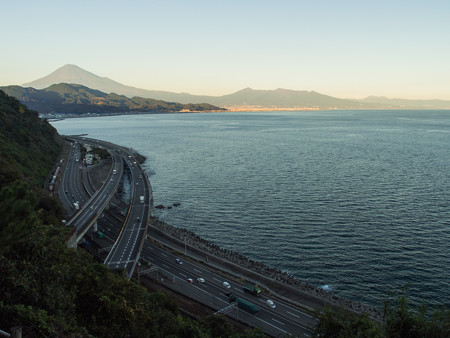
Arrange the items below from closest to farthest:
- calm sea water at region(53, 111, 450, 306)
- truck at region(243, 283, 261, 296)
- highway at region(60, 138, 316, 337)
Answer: highway at region(60, 138, 316, 337) → truck at region(243, 283, 261, 296) → calm sea water at region(53, 111, 450, 306)

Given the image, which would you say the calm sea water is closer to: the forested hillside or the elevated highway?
the elevated highway

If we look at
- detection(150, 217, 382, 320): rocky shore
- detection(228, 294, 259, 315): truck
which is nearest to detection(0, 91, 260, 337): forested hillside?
detection(228, 294, 259, 315): truck

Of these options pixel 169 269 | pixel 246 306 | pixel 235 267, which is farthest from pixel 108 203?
pixel 246 306

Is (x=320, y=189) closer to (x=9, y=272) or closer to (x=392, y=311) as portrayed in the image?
(x=392, y=311)

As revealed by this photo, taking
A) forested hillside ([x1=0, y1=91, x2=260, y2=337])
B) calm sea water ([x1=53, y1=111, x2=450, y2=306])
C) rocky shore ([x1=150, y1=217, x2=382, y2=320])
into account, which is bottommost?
rocky shore ([x1=150, y1=217, x2=382, y2=320])

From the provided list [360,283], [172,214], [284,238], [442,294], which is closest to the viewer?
[442,294]

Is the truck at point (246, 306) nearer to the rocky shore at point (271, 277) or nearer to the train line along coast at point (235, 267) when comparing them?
the train line along coast at point (235, 267)

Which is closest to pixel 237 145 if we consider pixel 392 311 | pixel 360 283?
pixel 360 283

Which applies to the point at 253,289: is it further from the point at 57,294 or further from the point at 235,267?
the point at 57,294
